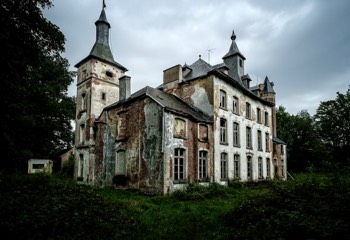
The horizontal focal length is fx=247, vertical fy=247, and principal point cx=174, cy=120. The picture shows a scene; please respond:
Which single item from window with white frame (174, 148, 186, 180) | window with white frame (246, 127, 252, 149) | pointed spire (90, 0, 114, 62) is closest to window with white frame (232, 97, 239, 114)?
window with white frame (246, 127, 252, 149)

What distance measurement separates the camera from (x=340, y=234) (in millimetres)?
4734

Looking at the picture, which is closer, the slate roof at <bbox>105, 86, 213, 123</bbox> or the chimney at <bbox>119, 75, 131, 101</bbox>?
the slate roof at <bbox>105, 86, 213, 123</bbox>

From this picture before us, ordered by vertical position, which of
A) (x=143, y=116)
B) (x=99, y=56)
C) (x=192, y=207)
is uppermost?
(x=99, y=56)

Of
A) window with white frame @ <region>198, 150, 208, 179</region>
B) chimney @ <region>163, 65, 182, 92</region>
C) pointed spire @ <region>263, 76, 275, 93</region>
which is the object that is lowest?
window with white frame @ <region>198, 150, 208, 179</region>

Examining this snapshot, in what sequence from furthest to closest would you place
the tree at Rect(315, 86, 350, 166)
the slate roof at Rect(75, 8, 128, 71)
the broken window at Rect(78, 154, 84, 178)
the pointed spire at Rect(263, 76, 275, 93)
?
the tree at Rect(315, 86, 350, 166) → the pointed spire at Rect(263, 76, 275, 93) → the slate roof at Rect(75, 8, 128, 71) → the broken window at Rect(78, 154, 84, 178)

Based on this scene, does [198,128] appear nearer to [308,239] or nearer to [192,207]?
[192,207]

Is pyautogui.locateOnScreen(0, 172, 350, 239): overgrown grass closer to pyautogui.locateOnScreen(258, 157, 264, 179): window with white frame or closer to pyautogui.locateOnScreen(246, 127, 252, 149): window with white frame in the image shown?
pyautogui.locateOnScreen(246, 127, 252, 149): window with white frame

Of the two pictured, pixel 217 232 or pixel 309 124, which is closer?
pixel 217 232

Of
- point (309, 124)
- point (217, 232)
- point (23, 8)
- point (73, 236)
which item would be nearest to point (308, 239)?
point (217, 232)

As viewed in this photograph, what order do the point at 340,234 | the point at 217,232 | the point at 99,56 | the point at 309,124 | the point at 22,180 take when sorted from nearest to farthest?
the point at 340,234, the point at 217,232, the point at 22,180, the point at 99,56, the point at 309,124

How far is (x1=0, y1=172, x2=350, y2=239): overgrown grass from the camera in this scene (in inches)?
213

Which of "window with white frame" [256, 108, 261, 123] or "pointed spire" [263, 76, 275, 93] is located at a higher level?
"pointed spire" [263, 76, 275, 93]

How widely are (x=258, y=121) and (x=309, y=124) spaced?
23.2 m

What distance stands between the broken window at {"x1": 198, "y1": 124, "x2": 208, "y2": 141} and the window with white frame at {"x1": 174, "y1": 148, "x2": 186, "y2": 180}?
183 centimetres
